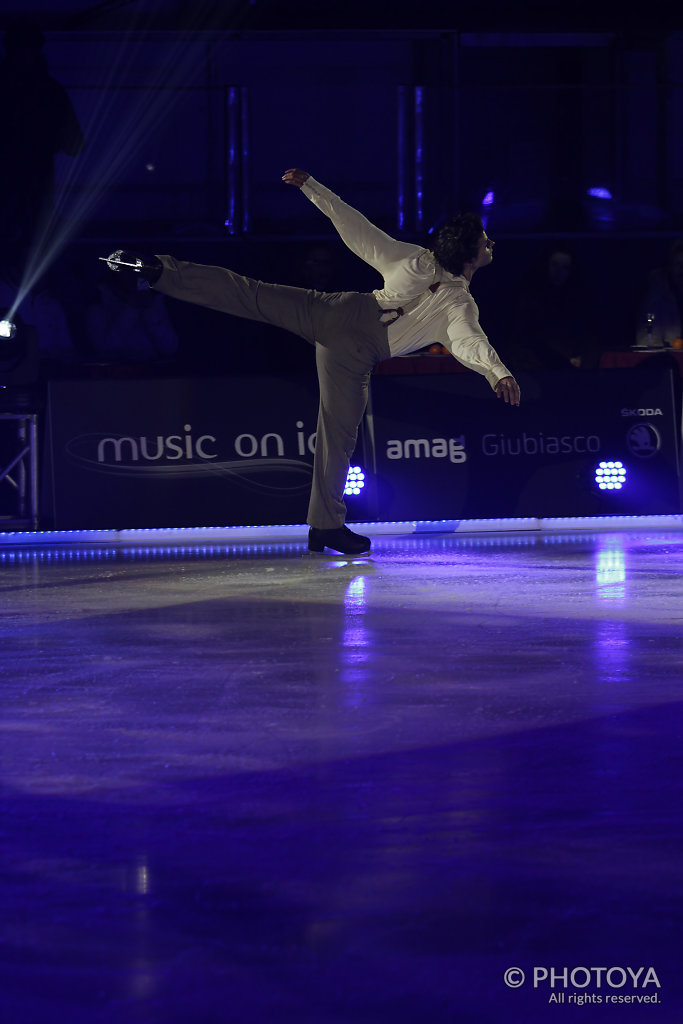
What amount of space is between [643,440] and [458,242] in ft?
9.26

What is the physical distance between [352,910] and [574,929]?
13.8 inches

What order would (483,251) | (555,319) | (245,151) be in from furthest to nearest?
(245,151), (555,319), (483,251)

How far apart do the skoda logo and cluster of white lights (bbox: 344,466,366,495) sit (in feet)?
6.19

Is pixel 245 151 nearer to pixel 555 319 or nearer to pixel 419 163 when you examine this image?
pixel 419 163

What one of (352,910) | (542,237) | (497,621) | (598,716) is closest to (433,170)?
(542,237)

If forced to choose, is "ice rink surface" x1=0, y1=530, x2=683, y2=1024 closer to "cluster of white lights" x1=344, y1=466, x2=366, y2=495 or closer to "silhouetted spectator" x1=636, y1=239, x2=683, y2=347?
"cluster of white lights" x1=344, y1=466, x2=366, y2=495

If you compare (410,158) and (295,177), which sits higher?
(410,158)

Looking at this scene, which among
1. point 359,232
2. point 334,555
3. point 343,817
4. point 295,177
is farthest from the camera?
point 334,555

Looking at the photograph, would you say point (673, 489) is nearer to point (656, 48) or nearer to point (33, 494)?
point (33, 494)

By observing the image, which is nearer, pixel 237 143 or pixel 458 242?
pixel 458 242

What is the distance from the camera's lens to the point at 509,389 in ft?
21.7

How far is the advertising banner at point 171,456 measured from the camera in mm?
8938

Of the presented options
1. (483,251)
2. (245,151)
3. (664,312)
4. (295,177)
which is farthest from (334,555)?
(245,151)

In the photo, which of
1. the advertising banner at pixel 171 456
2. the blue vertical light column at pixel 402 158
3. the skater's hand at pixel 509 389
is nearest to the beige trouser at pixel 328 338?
the skater's hand at pixel 509 389
